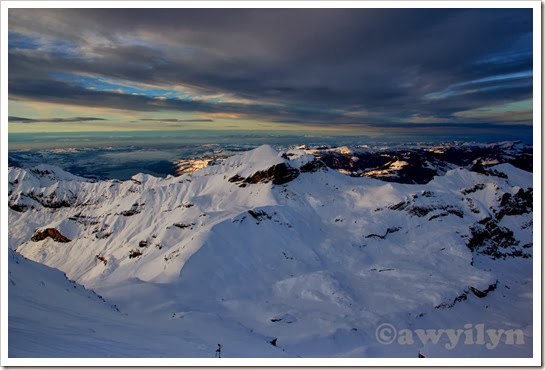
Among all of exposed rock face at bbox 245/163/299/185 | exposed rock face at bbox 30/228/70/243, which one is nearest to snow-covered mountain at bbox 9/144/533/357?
exposed rock face at bbox 245/163/299/185

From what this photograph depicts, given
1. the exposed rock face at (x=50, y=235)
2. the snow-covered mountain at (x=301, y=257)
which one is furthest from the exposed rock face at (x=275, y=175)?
the exposed rock face at (x=50, y=235)

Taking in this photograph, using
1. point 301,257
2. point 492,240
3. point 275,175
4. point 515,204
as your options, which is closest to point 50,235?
point 275,175

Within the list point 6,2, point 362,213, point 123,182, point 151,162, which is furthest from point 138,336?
point 123,182

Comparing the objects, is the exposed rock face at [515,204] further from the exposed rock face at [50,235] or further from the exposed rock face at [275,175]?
the exposed rock face at [50,235]

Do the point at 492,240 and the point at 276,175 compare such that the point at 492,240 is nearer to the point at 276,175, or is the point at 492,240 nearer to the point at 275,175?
the point at 276,175

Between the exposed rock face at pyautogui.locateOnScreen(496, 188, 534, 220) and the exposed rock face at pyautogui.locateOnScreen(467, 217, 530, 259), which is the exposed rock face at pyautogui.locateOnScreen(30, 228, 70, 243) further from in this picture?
the exposed rock face at pyautogui.locateOnScreen(496, 188, 534, 220)

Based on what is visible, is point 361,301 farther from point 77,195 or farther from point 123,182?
point 77,195
